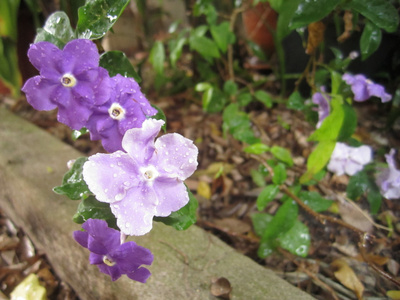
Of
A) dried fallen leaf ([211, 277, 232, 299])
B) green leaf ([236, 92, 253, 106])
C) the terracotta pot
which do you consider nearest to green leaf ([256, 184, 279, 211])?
dried fallen leaf ([211, 277, 232, 299])

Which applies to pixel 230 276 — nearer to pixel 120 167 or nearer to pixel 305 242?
pixel 305 242

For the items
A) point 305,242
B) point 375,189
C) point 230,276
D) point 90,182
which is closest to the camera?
point 90,182

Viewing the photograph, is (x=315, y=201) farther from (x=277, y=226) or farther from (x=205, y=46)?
(x=205, y=46)

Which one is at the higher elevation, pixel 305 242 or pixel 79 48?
pixel 79 48

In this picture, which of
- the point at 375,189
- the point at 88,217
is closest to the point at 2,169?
the point at 88,217

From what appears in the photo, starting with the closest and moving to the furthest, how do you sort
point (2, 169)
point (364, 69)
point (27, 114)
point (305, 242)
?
point (305, 242)
point (2, 169)
point (364, 69)
point (27, 114)

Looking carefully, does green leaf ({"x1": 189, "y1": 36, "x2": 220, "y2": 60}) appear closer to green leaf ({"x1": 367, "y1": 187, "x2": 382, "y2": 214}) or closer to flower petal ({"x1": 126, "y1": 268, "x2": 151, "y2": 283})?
green leaf ({"x1": 367, "y1": 187, "x2": 382, "y2": 214})

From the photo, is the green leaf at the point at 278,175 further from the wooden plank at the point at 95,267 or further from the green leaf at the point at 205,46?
the green leaf at the point at 205,46

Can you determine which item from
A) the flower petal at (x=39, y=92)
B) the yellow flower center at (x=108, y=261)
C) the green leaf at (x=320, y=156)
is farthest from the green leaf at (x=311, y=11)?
the yellow flower center at (x=108, y=261)
